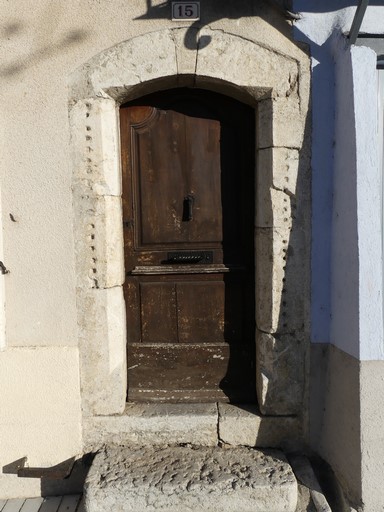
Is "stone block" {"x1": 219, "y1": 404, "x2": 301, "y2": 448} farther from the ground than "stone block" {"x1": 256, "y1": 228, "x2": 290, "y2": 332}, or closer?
closer

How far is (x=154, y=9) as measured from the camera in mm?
2682

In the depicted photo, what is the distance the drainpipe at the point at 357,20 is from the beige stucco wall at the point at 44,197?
36cm

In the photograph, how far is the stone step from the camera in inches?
96.3

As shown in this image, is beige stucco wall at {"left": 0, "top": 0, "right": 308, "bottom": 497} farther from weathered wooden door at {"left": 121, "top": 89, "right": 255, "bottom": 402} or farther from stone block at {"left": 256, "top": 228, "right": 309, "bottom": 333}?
stone block at {"left": 256, "top": 228, "right": 309, "bottom": 333}

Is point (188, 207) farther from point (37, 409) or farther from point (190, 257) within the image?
point (37, 409)

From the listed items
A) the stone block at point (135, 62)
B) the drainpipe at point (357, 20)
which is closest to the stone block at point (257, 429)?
the stone block at point (135, 62)

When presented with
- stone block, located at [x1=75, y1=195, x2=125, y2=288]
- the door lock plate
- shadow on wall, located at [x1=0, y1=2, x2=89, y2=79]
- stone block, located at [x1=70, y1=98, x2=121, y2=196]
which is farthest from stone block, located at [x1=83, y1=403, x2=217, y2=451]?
shadow on wall, located at [x1=0, y1=2, x2=89, y2=79]

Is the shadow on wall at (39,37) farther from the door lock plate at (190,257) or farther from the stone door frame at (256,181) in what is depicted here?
the door lock plate at (190,257)

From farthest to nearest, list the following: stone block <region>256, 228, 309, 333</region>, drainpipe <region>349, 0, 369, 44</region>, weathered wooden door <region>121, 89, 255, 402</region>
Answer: weathered wooden door <region>121, 89, 255, 402</region>
stone block <region>256, 228, 309, 333</region>
drainpipe <region>349, 0, 369, 44</region>

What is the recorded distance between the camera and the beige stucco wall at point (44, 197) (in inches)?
106

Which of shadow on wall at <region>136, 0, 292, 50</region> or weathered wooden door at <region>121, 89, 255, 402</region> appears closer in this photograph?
shadow on wall at <region>136, 0, 292, 50</region>

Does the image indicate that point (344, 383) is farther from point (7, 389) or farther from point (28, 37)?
point (28, 37)

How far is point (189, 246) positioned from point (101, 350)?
0.94 m

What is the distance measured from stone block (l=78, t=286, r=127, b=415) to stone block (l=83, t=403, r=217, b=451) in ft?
0.28
